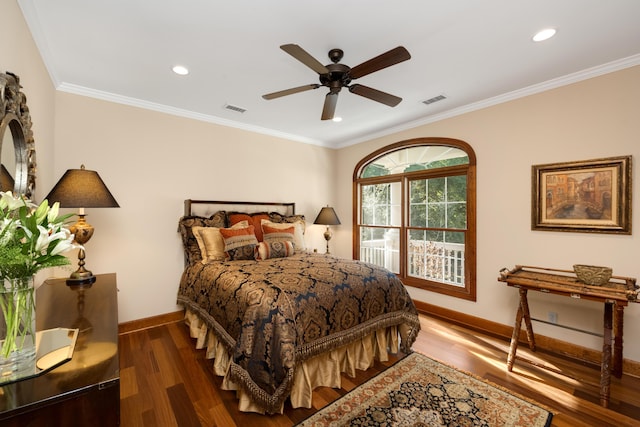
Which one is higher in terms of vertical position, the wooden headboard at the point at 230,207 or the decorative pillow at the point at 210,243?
the wooden headboard at the point at 230,207

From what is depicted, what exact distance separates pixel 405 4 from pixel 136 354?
143 inches

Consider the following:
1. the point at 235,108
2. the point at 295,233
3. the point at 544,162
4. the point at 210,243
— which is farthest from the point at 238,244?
the point at 544,162

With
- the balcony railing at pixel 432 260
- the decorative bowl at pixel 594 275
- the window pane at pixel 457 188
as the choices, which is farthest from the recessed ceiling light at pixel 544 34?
the balcony railing at pixel 432 260

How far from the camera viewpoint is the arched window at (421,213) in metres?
3.46

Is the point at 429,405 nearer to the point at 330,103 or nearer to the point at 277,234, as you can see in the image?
the point at 277,234

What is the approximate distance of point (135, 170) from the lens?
3135 mm

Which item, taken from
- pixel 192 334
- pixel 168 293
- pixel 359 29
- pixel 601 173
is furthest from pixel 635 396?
pixel 168 293

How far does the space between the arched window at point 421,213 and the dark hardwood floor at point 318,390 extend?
0.87 meters

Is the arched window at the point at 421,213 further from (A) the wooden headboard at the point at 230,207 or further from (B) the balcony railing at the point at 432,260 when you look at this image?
(A) the wooden headboard at the point at 230,207

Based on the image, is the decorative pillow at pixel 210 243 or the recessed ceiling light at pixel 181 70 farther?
the decorative pillow at pixel 210 243

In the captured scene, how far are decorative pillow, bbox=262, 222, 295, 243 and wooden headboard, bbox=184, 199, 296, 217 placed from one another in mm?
543

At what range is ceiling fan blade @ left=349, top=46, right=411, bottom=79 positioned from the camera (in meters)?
1.70

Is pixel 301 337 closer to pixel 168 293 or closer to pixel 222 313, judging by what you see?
pixel 222 313

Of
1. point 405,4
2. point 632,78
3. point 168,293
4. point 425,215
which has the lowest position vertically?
point 168,293
